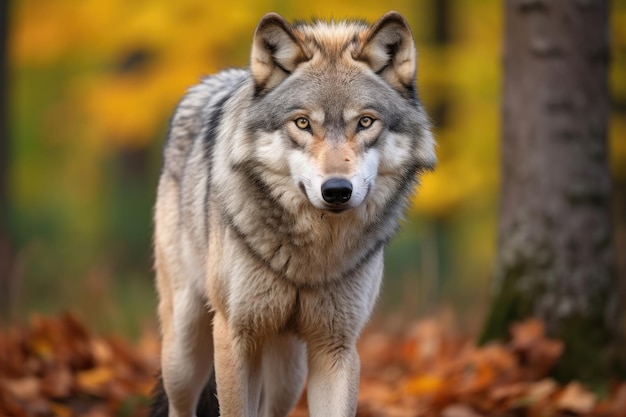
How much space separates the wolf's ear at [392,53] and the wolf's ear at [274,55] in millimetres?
292

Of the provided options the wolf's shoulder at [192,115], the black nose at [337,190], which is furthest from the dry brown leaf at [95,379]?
the black nose at [337,190]

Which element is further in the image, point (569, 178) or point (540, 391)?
point (569, 178)

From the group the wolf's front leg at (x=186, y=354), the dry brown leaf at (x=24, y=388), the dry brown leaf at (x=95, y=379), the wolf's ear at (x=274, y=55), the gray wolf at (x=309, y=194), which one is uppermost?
the wolf's ear at (x=274, y=55)

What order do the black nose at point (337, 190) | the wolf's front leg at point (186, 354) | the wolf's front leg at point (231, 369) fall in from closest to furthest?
the black nose at point (337, 190), the wolf's front leg at point (231, 369), the wolf's front leg at point (186, 354)

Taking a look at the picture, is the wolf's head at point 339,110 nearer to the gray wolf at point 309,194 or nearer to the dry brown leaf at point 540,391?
the gray wolf at point 309,194

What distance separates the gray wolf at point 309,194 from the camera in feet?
12.5

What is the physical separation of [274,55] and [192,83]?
22.3ft

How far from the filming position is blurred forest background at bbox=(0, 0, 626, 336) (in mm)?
9680

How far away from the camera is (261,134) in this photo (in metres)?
3.93

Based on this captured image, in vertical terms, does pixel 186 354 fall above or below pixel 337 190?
below

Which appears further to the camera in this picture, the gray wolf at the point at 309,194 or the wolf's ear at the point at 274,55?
the wolf's ear at the point at 274,55

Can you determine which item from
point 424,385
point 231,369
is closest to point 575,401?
point 424,385

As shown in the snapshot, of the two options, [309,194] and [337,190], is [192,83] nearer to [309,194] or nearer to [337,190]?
[309,194]

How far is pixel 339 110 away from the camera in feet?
12.4
